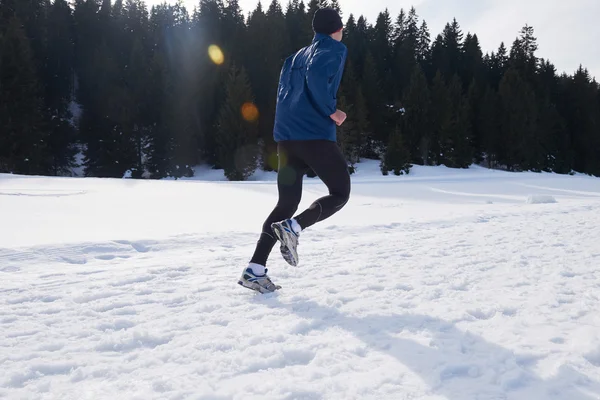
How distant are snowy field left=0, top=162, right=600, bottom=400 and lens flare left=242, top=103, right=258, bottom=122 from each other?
30.4 meters

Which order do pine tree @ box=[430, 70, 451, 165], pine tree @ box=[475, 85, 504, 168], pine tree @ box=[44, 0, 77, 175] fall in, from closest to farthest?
pine tree @ box=[44, 0, 77, 175]
pine tree @ box=[430, 70, 451, 165]
pine tree @ box=[475, 85, 504, 168]

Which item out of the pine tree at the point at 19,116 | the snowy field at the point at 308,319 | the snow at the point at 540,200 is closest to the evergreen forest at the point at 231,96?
the pine tree at the point at 19,116

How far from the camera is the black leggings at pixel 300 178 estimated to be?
2.77 metres

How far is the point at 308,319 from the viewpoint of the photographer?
2250mm

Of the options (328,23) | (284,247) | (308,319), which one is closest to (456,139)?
(328,23)

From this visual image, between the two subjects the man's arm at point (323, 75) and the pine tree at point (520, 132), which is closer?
the man's arm at point (323, 75)

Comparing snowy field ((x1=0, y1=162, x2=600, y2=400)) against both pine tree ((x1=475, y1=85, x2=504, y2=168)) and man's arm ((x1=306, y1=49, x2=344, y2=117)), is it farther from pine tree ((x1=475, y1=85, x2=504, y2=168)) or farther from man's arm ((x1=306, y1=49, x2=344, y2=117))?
pine tree ((x1=475, y1=85, x2=504, y2=168))

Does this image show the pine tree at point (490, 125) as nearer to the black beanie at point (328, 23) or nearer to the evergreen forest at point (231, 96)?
the evergreen forest at point (231, 96)

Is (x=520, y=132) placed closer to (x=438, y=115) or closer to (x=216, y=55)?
(x=438, y=115)

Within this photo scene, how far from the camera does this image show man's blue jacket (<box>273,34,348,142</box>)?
2.63 metres

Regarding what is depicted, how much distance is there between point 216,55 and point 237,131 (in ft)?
40.0

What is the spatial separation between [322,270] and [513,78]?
49.1 metres

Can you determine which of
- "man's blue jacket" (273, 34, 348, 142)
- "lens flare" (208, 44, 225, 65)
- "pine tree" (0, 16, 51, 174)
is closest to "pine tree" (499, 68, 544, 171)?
"lens flare" (208, 44, 225, 65)

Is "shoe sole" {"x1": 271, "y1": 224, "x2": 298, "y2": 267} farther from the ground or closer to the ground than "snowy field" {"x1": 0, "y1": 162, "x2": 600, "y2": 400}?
farther from the ground
